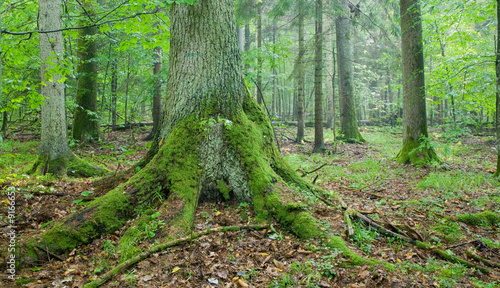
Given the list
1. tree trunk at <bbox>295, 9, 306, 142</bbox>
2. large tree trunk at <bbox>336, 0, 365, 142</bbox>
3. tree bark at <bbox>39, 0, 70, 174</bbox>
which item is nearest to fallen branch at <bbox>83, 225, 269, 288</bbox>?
tree bark at <bbox>39, 0, 70, 174</bbox>

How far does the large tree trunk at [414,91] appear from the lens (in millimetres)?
8016

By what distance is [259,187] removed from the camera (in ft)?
13.3

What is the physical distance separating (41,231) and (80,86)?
348 inches

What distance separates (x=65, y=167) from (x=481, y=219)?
827 cm

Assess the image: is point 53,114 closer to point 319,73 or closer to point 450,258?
point 450,258

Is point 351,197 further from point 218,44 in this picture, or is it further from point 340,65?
point 340,65

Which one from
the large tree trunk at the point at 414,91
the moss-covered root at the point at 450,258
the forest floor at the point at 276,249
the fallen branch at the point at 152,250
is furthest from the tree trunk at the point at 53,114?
the large tree trunk at the point at 414,91

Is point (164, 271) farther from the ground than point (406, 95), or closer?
closer

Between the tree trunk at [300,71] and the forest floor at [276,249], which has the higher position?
the tree trunk at [300,71]

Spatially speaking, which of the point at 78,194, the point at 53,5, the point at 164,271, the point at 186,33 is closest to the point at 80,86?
the point at 53,5

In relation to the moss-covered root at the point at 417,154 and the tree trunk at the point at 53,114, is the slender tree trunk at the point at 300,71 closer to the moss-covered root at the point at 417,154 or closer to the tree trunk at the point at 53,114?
the moss-covered root at the point at 417,154

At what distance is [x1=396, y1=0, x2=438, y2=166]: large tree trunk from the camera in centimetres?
802

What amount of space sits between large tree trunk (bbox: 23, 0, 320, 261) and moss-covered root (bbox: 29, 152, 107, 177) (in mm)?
3062

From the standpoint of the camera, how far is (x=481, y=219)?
431cm
